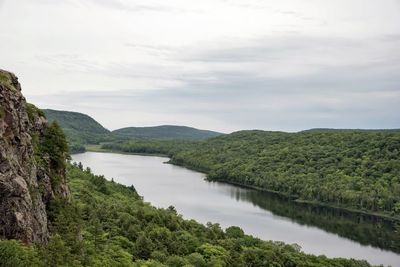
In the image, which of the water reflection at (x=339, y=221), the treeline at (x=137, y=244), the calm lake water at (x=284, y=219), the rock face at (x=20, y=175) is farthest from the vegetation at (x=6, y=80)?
the water reflection at (x=339, y=221)

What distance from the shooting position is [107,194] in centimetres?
9000

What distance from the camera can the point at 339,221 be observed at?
368 feet

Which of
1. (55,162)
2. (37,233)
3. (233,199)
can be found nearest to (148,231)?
(55,162)

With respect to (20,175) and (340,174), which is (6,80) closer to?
(20,175)

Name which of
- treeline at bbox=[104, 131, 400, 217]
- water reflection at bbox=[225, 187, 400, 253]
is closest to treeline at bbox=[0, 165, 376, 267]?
water reflection at bbox=[225, 187, 400, 253]

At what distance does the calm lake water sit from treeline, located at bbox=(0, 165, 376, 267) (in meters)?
19.6

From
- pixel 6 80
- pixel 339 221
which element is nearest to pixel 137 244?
pixel 6 80

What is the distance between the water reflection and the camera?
96250mm

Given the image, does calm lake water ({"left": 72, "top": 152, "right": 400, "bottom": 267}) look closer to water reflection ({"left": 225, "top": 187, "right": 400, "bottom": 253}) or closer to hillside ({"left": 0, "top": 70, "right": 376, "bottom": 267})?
water reflection ({"left": 225, "top": 187, "right": 400, "bottom": 253})

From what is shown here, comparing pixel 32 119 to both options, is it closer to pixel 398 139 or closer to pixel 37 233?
pixel 37 233

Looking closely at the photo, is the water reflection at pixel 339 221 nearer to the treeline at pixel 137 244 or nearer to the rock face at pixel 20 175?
the treeline at pixel 137 244

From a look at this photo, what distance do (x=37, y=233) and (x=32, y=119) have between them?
9.80 meters

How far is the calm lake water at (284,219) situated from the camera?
87875 mm

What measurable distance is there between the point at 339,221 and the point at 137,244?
75.2 m
